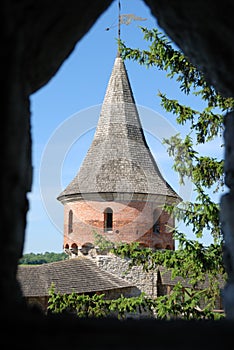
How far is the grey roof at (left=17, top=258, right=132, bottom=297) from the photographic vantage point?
55.1 feet

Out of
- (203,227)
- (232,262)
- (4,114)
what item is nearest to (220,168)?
(203,227)

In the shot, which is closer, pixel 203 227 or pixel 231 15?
pixel 231 15

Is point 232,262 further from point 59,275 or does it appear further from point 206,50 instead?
point 59,275

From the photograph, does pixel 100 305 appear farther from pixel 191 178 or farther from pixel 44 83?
pixel 44 83

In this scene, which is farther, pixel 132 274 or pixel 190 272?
pixel 132 274

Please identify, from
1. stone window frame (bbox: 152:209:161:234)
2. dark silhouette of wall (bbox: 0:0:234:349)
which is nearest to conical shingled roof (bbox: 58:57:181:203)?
stone window frame (bbox: 152:209:161:234)

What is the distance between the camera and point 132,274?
68.4 ft

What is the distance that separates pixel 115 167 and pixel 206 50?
19.7m

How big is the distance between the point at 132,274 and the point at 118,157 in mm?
5106

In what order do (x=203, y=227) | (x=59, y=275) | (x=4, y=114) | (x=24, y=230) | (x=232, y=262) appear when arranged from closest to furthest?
1. (x=4, y=114)
2. (x=24, y=230)
3. (x=232, y=262)
4. (x=203, y=227)
5. (x=59, y=275)

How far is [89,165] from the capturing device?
22.6 m

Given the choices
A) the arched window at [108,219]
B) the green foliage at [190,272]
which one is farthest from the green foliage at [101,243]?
the green foliage at [190,272]

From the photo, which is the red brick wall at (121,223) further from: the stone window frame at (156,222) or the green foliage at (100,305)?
the green foliage at (100,305)

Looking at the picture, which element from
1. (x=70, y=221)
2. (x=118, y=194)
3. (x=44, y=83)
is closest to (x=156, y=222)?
(x=118, y=194)
